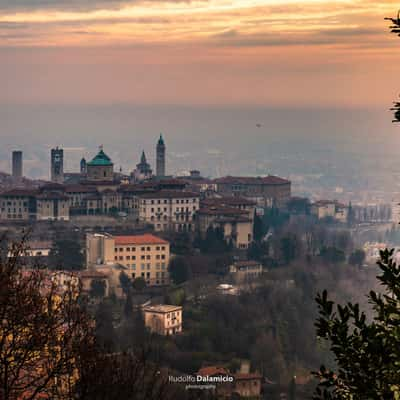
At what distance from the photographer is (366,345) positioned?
4.22 meters

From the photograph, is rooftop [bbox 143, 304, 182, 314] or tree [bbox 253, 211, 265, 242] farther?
tree [bbox 253, 211, 265, 242]

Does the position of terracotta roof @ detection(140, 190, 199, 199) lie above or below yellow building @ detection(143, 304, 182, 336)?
above

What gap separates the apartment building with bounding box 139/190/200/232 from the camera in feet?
135

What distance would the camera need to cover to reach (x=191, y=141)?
256 ft

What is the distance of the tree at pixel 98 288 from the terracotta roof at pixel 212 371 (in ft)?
25.3

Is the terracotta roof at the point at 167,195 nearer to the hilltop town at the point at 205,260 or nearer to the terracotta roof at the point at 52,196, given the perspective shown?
the hilltop town at the point at 205,260

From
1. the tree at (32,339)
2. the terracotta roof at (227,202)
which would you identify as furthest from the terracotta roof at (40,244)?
the tree at (32,339)

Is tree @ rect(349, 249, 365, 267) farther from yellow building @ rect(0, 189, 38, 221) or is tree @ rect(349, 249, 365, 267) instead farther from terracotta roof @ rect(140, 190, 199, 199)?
yellow building @ rect(0, 189, 38, 221)

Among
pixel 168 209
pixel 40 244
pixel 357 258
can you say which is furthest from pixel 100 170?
pixel 357 258

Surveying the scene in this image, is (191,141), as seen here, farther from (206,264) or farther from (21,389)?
Result: (21,389)

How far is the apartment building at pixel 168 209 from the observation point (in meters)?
41.2

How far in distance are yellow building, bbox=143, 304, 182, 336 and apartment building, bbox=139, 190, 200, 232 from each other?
14.9m

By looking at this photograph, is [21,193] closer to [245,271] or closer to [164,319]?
[245,271]

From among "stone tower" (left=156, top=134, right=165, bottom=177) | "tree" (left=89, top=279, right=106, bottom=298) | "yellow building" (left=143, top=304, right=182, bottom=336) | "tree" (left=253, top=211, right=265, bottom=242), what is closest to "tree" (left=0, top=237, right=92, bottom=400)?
"yellow building" (left=143, top=304, right=182, bottom=336)
